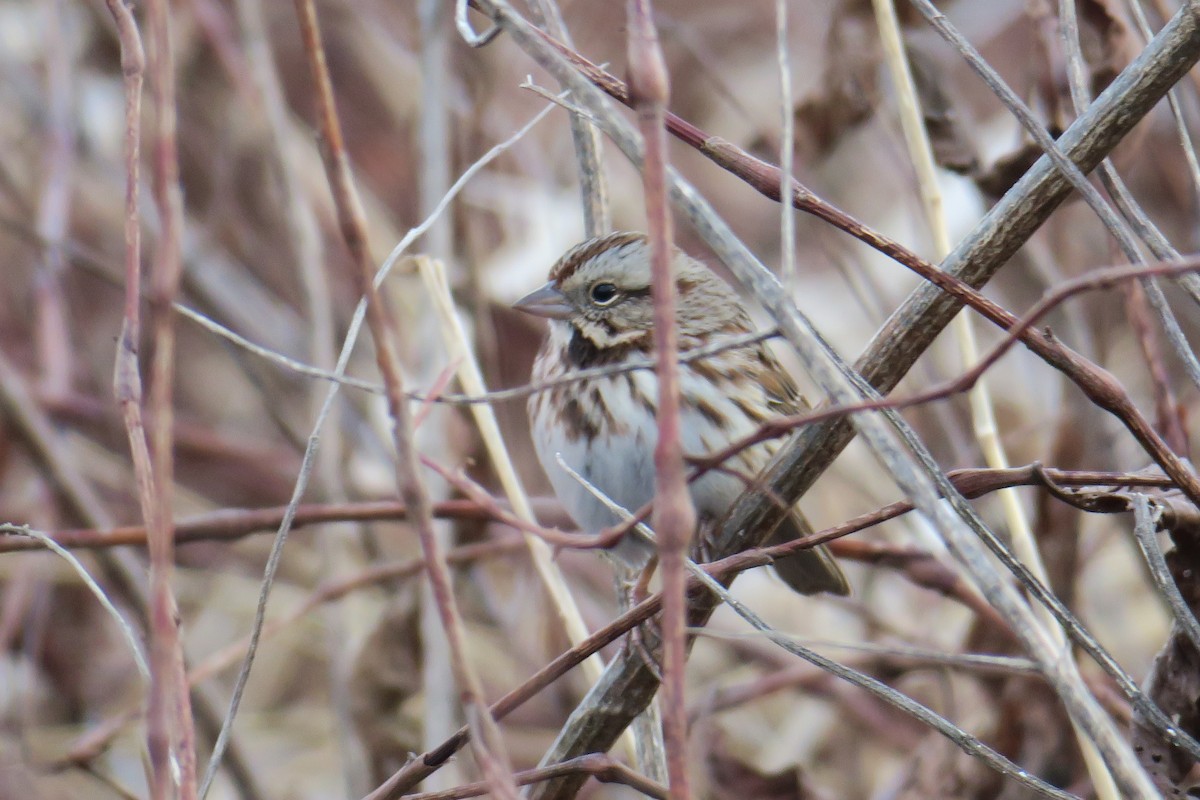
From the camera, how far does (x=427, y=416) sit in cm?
229

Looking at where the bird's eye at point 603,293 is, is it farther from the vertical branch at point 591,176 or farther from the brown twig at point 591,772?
the brown twig at point 591,772

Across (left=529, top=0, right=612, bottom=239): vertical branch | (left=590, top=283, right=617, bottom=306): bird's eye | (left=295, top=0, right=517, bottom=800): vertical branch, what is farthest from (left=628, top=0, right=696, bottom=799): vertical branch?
(left=590, top=283, right=617, bottom=306): bird's eye

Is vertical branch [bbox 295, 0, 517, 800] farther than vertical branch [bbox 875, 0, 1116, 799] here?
No

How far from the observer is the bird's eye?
8.05ft

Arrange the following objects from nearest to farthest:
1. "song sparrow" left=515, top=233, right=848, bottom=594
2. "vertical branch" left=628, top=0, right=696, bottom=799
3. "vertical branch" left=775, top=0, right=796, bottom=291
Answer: "vertical branch" left=628, top=0, right=696, bottom=799
"vertical branch" left=775, top=0, right=796, bottom=291
"song sparrow" left=515, top=233, right=848, bottom=594

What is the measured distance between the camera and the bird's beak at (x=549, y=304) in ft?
8.15

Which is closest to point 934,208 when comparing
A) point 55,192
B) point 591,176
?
point 591,176

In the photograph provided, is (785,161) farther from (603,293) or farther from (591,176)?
(603,293)

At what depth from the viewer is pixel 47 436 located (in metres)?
2.99

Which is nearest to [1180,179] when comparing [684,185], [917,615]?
[917,615]

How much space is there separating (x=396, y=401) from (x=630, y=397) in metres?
1.31

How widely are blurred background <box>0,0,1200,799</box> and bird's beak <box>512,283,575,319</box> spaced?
0.50 meters

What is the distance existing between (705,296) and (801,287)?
97.0 inches

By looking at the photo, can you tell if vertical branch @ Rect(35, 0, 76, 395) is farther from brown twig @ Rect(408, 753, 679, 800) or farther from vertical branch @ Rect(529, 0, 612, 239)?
brown twig @ Rect(408, 753, 679, 800)
